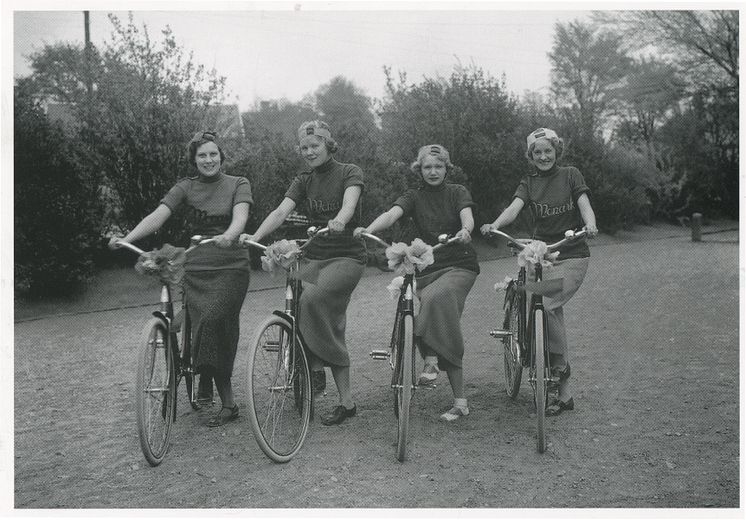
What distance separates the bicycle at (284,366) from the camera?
4.54 metres

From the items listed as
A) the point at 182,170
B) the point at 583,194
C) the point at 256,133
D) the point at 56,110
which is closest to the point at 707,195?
the point at 256,133

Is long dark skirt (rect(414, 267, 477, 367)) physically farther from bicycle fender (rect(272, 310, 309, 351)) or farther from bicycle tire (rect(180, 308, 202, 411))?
bicycle tire (rect(180, 308, 202, 411))

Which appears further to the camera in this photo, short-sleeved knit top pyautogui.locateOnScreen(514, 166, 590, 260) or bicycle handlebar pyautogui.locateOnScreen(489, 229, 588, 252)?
short-sleeved knit top pyautogui.locateOnScreen(514, 166, 590, 260)

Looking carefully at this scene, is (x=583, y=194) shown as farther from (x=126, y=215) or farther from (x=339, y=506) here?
(x=126, y=215)

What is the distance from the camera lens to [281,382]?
184 inches

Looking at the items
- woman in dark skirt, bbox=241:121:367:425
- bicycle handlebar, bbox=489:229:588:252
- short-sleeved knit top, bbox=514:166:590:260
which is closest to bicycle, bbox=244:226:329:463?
woman in dark skirt, bbox=241:121:367:425

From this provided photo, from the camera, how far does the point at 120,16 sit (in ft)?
47.0

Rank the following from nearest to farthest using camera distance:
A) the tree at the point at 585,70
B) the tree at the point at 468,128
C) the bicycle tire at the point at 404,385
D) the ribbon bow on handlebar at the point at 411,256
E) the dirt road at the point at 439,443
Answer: the dirt road at the point at 439,443 < the bicycle tire at the point at 404,385 < the ribbon bow on handlebar at the point at 411,256 < the tree at the point at 468,128 < the tree at the point at 585,70

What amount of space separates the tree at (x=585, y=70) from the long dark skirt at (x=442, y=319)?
1281 centimetres

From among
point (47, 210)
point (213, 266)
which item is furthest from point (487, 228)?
point (47, 210)

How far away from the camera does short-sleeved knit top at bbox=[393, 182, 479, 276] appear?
523 centimetres

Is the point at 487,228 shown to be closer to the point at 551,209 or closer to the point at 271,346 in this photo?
the point at 551,209

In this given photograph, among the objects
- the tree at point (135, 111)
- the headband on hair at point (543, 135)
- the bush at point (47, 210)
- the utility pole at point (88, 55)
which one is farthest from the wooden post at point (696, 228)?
the headband on hair at point (543, 135)

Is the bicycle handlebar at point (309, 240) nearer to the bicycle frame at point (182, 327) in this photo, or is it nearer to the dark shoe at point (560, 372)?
the bicycle frame at point (182, 327)
